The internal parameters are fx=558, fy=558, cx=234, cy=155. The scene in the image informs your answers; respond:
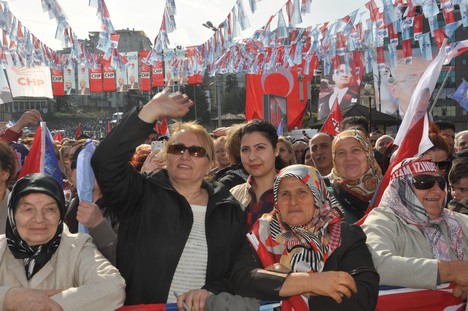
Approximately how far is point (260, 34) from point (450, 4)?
5.70 metres

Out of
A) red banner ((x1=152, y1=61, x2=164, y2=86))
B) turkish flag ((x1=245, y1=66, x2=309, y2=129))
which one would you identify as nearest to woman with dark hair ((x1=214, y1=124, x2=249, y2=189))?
turkish flag ((x1=245, y1=66, x2=309, y2=129))

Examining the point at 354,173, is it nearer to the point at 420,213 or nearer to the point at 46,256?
the point at 420,213

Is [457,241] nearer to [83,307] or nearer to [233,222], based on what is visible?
[233,222]

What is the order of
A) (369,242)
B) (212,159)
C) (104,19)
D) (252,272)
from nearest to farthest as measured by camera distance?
(252,272)
(369,242)
(212,159)
(104,19)

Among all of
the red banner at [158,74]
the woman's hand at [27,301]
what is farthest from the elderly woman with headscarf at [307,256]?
the red banner at [158,74]

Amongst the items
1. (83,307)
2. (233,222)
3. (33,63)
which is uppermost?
(33,63)

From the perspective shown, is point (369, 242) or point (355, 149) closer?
point (369, 242)

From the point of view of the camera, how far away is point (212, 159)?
366cm

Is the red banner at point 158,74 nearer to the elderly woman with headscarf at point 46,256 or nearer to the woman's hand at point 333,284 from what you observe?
the elderly woman with headscarf at point 46,256

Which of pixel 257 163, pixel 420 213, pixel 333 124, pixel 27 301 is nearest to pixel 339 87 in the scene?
pixel 333 124

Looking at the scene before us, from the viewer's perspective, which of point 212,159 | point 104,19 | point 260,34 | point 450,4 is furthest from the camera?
point 260,34

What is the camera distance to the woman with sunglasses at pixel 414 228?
3062mm

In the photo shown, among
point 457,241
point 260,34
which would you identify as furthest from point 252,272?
point 260,34

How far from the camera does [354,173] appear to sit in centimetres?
455
